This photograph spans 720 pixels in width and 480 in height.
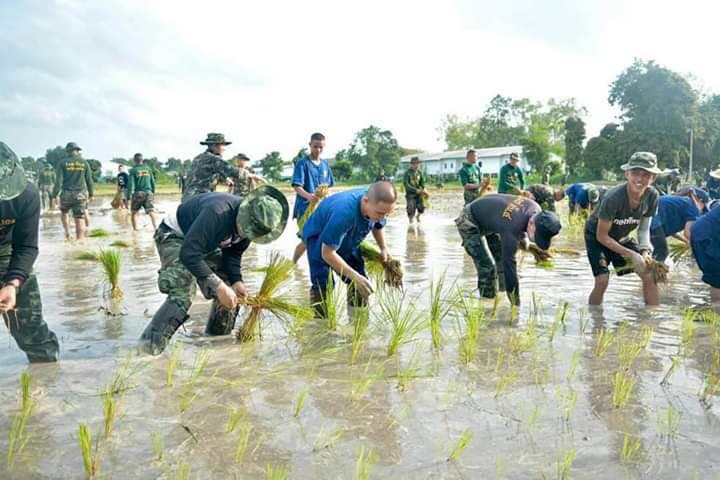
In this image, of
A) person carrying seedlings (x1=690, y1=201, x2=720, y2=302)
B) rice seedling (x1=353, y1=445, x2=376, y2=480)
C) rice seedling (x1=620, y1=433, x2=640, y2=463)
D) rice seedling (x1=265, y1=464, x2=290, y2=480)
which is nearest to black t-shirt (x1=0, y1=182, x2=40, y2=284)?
rice seedling (x1=265, y1=464, x2=290, y2=480)

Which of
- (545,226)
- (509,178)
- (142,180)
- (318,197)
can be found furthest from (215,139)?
(142,180)

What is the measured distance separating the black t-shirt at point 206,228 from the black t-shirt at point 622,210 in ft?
10.0

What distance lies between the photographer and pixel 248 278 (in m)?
6.80

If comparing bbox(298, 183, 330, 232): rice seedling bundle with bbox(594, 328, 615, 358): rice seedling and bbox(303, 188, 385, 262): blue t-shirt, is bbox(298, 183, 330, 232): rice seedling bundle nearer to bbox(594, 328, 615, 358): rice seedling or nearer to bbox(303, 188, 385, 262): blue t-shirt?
bbox(303, 188, 385, 262): blue t-shirt

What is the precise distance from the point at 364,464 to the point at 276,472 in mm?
353

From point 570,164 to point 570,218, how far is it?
44264 mm

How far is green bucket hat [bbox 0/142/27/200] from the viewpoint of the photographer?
303 cm

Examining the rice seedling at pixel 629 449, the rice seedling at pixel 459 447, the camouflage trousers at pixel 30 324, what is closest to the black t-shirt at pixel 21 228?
the camouflage trousers at pixel 30 324

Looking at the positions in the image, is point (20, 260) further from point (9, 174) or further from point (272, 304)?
point (272, 304)

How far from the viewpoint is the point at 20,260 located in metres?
3.39

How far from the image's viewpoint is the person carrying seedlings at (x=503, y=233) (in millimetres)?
4609

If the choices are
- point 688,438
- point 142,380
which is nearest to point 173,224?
point 142,380

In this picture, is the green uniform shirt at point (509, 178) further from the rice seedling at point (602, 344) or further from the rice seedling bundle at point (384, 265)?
the rice seedling at point (602, 344)

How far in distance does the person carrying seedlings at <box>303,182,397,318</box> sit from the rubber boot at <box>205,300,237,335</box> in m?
0.66
